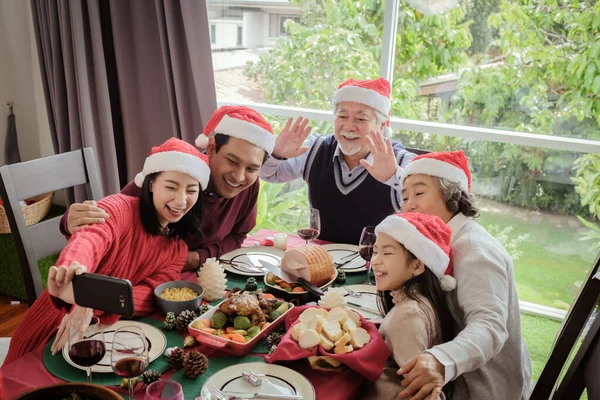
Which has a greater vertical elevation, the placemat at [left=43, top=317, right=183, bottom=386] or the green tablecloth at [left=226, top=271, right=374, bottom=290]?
the placemat at [left=43, top=317, right=183, bottom=386]

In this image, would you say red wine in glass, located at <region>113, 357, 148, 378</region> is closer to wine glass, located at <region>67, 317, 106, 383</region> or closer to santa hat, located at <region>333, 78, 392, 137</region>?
wine glass, located at <region>67, 317, 106, 383</region>

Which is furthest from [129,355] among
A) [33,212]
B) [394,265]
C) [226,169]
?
[33,212]

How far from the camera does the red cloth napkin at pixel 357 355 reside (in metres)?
1.33

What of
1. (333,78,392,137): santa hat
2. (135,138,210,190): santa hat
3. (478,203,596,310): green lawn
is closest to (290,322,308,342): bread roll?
(135,138,210,190): santa hat

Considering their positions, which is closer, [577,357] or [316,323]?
[577,357]

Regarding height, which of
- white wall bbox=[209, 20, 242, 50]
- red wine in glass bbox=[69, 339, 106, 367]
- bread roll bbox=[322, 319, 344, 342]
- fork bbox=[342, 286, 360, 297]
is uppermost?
white wall bbox=[209, 20, 242, 50]

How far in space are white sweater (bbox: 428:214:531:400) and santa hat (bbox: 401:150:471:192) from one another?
0.18m

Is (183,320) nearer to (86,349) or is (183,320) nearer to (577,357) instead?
(86,349)

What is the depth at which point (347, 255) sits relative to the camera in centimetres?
216

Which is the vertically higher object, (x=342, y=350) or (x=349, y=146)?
(x=349, y=146)

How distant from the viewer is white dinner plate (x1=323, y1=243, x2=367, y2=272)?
6.64 ft

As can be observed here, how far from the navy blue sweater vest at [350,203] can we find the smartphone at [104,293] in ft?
4.41

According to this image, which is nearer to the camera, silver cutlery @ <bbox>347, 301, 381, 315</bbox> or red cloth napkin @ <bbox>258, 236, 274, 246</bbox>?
silver cutlery @ <bbox>347, 301, 381, 315</bbox>

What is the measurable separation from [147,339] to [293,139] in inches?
47.1
